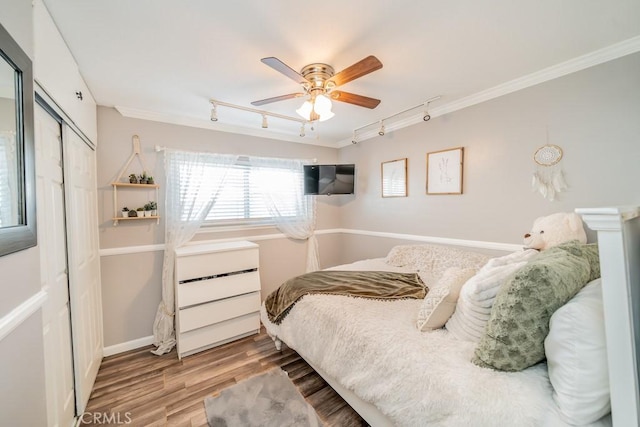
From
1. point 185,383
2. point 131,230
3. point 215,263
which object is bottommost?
point 185,383

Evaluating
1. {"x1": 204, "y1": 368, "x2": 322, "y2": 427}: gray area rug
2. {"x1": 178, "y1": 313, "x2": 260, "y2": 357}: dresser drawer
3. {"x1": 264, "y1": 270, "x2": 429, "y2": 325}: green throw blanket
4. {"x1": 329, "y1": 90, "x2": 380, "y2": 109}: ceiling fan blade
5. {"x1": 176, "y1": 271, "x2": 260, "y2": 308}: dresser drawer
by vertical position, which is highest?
{"x1": 329, "y1": 90, "x2": 380, "y2": 109}: ceiling fan blade

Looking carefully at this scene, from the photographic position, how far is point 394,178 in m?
3.15

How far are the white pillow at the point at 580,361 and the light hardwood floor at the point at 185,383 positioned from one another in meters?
1.21

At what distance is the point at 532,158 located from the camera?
6.66ft

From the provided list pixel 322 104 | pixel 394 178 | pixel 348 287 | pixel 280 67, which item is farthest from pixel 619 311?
pixel 394 178

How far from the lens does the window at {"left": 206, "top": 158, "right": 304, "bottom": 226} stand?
303 cm

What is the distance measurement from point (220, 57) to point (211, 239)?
1986 mm

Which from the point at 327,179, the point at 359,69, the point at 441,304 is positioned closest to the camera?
the point at 441,304

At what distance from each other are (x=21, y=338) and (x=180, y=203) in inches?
75.6

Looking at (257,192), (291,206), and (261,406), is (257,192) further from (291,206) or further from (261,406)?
(261,406)

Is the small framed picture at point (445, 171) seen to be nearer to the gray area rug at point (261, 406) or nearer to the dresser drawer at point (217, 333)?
the gray area rug at point (261, 406)

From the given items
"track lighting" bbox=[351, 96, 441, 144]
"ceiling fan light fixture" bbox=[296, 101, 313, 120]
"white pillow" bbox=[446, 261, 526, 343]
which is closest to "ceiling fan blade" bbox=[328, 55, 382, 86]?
"ceiling fan light fixture" bbox=[296, 101, 313, 120]

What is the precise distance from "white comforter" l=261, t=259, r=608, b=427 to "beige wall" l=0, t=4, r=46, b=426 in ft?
4.44

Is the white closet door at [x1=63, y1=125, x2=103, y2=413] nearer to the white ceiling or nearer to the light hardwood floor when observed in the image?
the light hardwood floor
